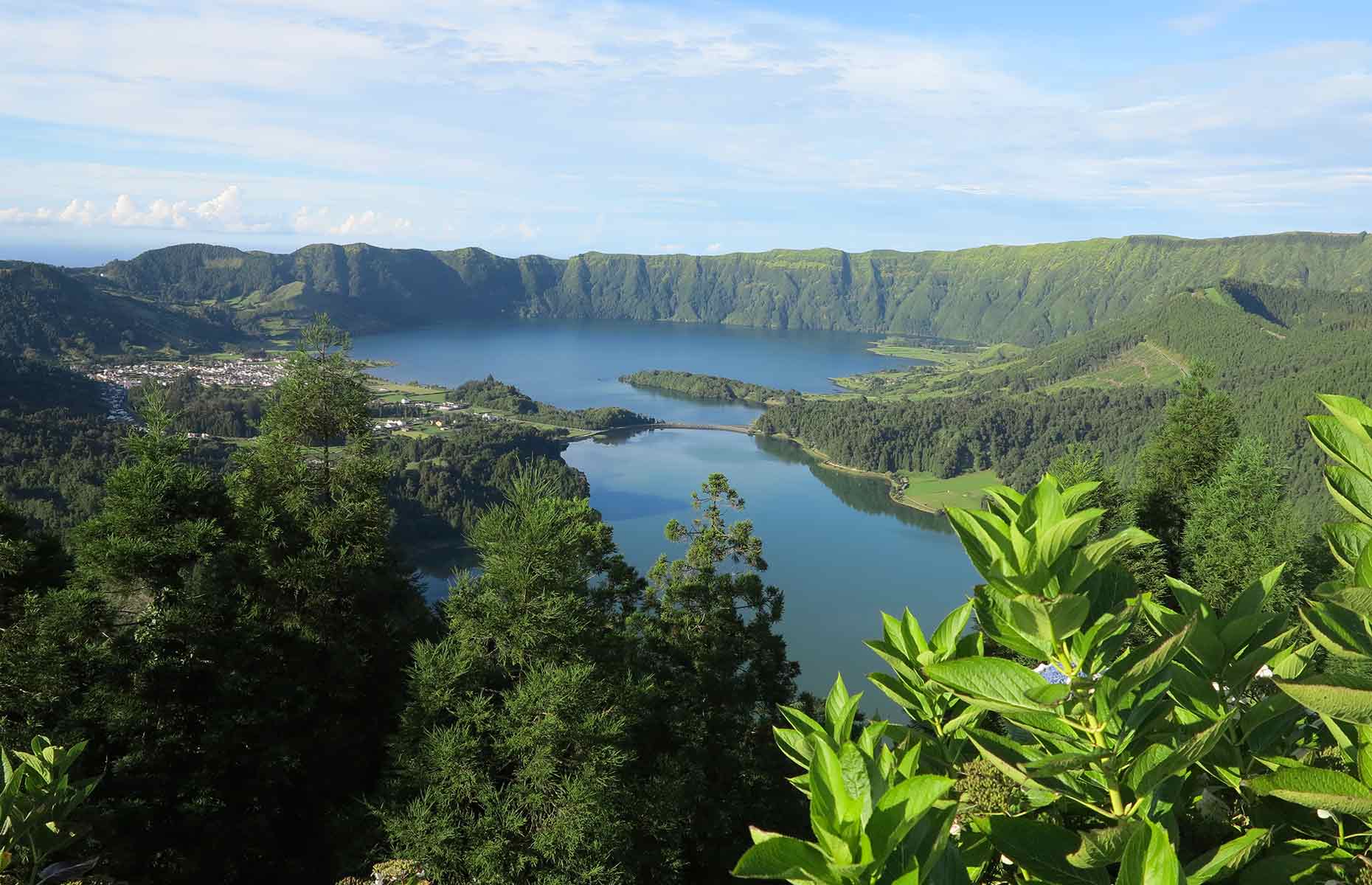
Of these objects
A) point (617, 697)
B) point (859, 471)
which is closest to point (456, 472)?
point (859, 471)

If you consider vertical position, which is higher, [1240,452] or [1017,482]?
[1240,452]

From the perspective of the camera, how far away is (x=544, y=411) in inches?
5487

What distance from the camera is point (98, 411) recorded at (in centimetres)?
9288

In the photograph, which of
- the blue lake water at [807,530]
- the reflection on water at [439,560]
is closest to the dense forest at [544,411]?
the blue lake water at [807,530]

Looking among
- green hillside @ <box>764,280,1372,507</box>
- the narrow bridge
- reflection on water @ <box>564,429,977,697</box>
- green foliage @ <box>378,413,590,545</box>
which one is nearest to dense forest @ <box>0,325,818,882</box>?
reflection on water @ <box>564,429,977,697</box>

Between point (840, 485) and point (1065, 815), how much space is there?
10696cm

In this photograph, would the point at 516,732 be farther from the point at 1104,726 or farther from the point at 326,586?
the point at 1104,726

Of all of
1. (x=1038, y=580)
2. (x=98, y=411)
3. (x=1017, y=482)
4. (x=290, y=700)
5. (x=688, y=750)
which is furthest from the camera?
(x=1017, y=482)

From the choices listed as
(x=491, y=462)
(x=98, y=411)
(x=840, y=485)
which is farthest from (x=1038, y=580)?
(x=98, y=411)

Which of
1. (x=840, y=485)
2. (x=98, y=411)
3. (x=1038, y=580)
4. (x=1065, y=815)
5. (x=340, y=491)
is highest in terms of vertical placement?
(x=1038, y=580)

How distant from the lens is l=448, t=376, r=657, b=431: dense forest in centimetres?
13412

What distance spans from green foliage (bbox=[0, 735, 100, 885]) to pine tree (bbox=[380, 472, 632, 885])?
21.5 feet

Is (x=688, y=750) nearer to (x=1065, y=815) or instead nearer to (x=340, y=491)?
(x=340, y=491)

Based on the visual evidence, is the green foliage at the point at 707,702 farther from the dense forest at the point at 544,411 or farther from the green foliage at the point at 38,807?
the dense forest at the point at 544,411
